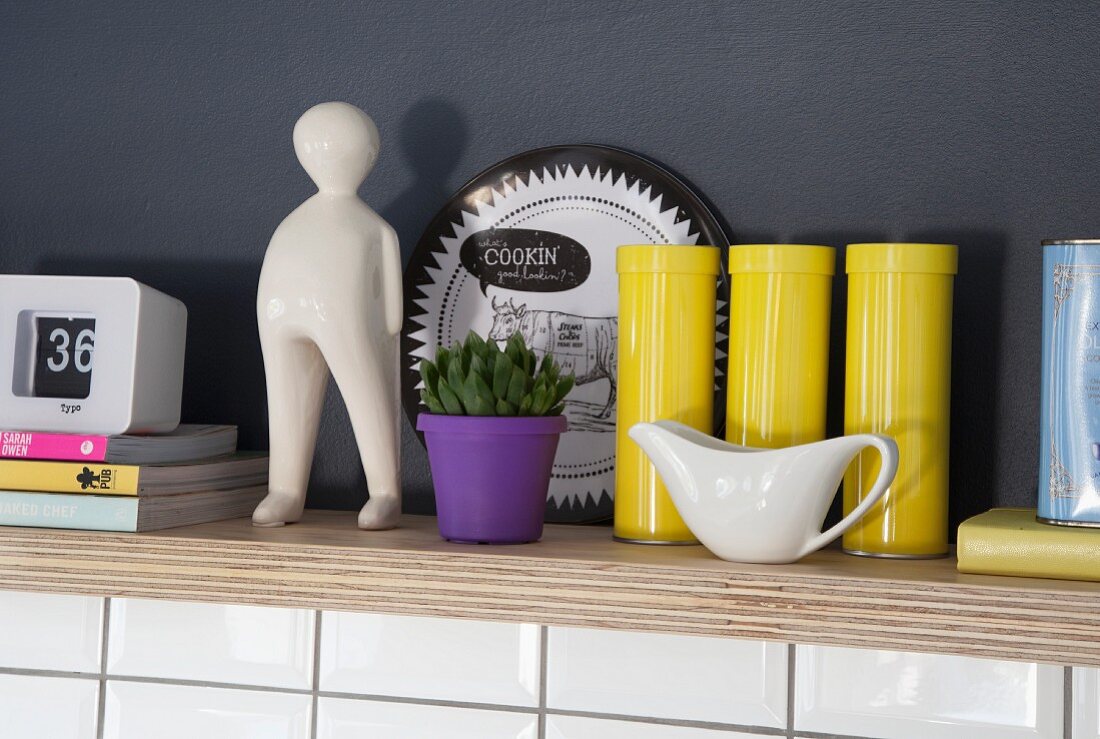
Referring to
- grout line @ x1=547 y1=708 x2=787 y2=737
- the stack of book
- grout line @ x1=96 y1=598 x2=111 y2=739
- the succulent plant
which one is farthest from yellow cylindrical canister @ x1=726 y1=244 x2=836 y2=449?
grout line @ x1=96 y1=598 x2=111 y2=739

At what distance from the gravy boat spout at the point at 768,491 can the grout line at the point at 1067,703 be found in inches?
9.4

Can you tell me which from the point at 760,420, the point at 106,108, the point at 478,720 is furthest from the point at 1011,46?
the point at 106,108

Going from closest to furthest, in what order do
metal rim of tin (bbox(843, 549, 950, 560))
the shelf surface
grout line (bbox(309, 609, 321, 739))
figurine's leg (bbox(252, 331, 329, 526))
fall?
the shelf surface, metal rim of tin (bbox(843, 549, 950, 560)), figurine's leg (bbox(252, 331, 329, 526)), grout line (bbox(309, 609, 321, 739))

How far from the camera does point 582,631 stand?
0.92m

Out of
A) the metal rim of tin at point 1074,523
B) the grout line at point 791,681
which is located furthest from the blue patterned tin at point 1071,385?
the grout line at point 791,681

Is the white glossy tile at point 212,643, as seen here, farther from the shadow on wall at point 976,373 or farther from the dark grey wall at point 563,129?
the shadow on wall at point 976,373

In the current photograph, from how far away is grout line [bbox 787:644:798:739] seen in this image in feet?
2.91

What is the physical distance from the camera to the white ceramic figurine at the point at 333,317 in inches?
33.3

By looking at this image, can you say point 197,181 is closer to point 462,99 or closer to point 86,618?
point 462,99

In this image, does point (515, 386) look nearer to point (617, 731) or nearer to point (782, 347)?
point (782, 347)

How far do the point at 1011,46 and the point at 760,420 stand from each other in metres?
0.35

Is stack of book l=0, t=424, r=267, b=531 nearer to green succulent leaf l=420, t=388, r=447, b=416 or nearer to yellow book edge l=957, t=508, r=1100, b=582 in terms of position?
green succulent leaf l=420, t=388, r=447, b=416

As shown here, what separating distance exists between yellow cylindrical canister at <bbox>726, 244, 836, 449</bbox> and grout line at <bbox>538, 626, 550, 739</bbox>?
251 millimetres

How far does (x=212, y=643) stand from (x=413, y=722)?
190 mm
